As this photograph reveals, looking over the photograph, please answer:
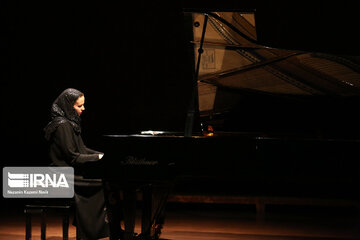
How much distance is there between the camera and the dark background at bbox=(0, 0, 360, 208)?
5.23m

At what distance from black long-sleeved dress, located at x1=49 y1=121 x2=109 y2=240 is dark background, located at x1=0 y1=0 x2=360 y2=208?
57.6 inches

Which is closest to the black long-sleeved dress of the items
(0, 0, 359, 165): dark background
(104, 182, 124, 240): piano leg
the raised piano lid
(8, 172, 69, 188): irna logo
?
(8, 172, 69, 188): irna logo

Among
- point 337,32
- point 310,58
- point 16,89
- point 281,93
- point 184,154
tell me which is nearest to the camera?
point 184,154

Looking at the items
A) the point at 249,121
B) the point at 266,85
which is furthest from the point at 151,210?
the point at 266,85

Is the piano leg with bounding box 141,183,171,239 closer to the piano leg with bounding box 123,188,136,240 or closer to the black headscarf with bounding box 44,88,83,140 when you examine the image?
the piano leg with bounding box 123,188,136,240

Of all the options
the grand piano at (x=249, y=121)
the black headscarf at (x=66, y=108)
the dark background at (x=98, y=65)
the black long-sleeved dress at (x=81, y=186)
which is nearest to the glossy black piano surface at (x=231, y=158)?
the grand piano at (x=249, y=121)

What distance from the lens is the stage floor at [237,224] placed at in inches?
165

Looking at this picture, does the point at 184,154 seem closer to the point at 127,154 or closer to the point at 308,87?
the point at 127,154

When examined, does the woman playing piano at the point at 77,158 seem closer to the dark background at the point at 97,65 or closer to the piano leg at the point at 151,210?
the piano leg at the point at 151,210

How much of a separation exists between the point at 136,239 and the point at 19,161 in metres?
2.08

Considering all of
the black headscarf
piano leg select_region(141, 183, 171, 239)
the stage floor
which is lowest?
the stage floor

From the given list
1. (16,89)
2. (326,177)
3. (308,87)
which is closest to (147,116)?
(16,89)

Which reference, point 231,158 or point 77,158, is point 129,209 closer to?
point 77,158

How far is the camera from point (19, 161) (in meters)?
5.06
